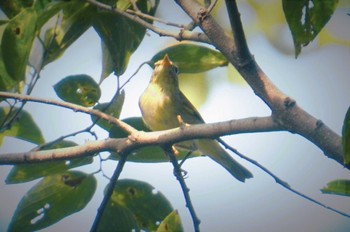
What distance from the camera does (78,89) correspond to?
2002 mm

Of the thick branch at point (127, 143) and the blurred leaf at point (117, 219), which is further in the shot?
the blurred leaf at point (117, 219)

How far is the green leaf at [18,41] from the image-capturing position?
5.82ft

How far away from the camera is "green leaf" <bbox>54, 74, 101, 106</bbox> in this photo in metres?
1.97

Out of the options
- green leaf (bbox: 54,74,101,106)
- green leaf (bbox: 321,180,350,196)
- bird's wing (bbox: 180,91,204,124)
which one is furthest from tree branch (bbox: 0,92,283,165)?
bird's wing (bbox: 180,91,204,124)

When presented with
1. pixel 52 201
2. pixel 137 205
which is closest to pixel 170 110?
pixel 137 205

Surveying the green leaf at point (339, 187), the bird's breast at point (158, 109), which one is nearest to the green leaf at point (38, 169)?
the green leaf at point (339, 187)

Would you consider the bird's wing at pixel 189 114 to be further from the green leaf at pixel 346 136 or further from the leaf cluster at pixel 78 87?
the green leaf at pixel 346 136

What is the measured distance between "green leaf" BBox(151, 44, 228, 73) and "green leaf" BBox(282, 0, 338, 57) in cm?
67

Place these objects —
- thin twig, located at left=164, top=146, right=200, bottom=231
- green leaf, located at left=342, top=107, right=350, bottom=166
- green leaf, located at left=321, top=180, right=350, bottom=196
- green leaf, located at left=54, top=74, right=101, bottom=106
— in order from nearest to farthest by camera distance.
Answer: green leaf, located at left=342, top=107, right=350, bottom=166 → green leaf, located at left=321, top=180, right=350, bottom=196 → thin twig, located at left=164, top=146, right=200, bottom=231 → green leaf, located at left=54, top=74, right=101, bottom=106

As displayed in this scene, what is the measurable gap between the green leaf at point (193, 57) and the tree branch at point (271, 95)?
0.44m

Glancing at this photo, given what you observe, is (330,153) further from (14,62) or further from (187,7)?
(14,62)

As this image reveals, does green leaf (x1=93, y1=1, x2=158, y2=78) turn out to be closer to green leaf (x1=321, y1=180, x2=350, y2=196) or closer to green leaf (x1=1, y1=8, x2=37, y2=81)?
green leaf (x1=1, y1=8, x2=37, y2=81)

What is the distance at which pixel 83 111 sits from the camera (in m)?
1.76

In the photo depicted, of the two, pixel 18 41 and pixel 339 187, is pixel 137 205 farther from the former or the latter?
pixel 339 187
